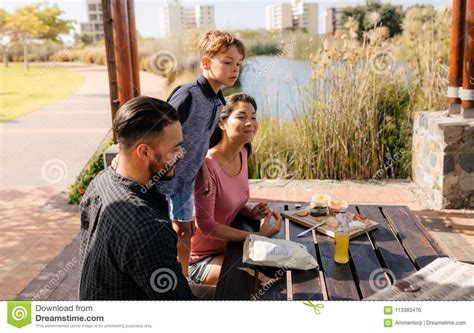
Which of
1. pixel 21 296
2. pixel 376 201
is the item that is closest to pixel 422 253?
pixel 21 296

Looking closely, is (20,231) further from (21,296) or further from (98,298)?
(98,298)

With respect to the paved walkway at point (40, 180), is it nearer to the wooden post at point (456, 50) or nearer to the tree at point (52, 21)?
the wooden post at point (456, 50)

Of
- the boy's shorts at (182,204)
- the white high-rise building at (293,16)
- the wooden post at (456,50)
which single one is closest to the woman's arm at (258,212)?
the boy's shorts at (182,204)

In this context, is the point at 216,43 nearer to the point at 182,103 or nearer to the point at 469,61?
the point at 182,103

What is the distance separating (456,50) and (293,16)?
3.51 metres

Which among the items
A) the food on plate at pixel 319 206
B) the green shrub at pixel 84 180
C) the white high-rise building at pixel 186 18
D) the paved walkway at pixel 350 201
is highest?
the white high-rise building at pixel 186 18

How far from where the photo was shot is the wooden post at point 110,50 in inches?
165

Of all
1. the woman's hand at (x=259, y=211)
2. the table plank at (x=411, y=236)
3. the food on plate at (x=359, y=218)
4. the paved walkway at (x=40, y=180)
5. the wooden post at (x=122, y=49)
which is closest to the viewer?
the table plank at (x=411, y=236)

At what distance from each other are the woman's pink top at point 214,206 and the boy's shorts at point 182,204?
0.29 metres

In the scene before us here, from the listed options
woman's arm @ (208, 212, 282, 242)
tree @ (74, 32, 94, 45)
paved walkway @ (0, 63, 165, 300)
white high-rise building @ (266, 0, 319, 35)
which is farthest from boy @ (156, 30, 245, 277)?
tree @ (74, 32, 94, 45)

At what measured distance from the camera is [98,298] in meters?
1.69

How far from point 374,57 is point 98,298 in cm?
462

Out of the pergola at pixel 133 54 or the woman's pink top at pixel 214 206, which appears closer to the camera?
the woman's pink top at pixel 214 206

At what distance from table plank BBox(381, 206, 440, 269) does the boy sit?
39.3 inches
